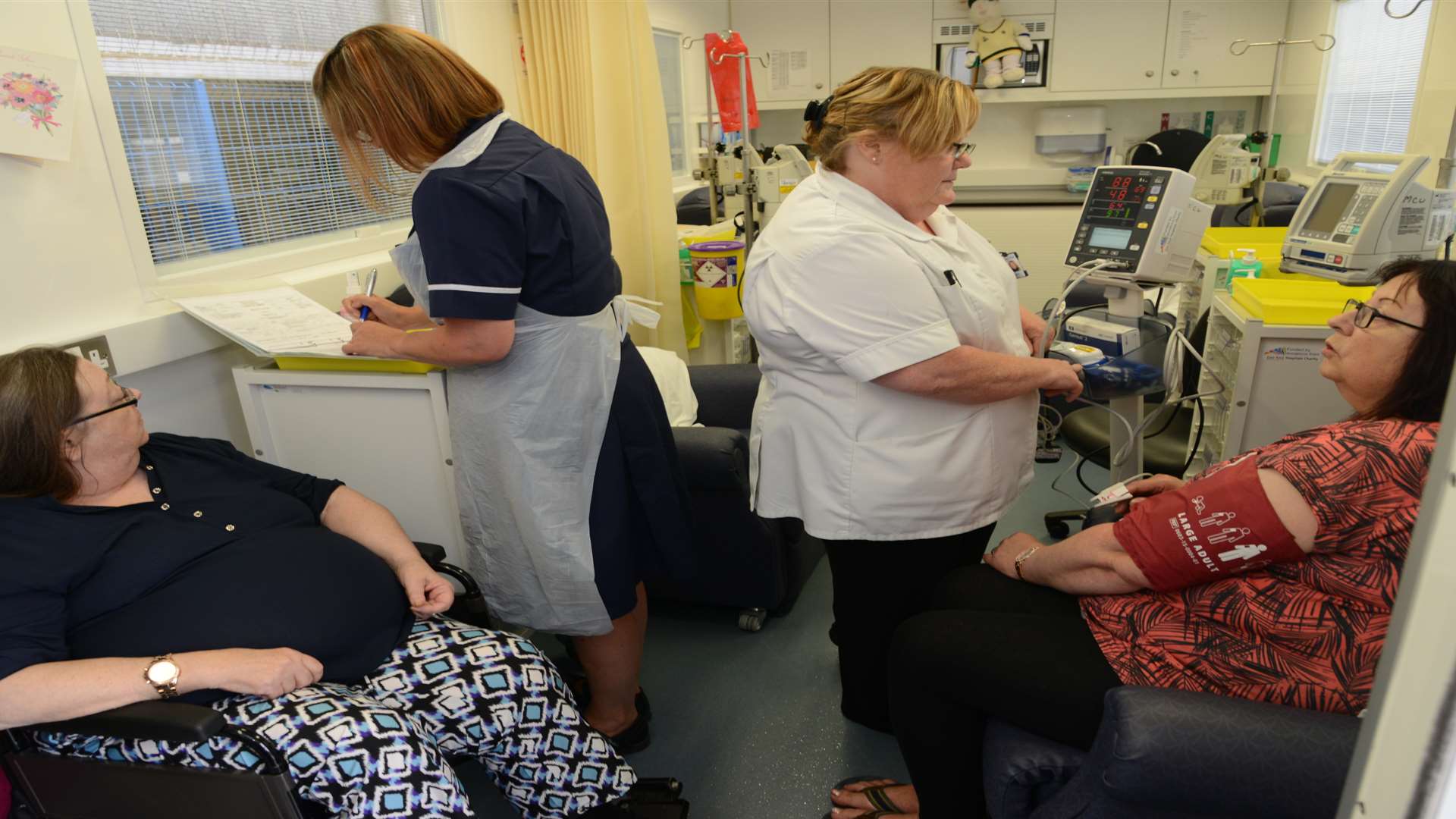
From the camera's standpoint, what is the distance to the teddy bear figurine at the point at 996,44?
506cm

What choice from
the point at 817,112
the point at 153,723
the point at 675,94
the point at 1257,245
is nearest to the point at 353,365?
the point at 153,723

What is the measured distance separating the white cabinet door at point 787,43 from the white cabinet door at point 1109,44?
138 cm

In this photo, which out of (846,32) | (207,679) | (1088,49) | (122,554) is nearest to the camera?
(207,679)

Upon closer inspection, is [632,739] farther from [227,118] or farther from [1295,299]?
[227,118]

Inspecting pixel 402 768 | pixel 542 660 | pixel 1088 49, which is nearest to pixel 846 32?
pixel 1088 49

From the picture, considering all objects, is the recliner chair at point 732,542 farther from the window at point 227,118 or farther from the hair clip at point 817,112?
the hair clip at point 817,112

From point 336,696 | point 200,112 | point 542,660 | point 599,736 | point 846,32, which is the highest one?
point 846,32

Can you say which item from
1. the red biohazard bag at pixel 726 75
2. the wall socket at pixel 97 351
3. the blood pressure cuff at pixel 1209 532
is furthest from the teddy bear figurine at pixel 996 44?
the wall socket at pixel 97 351

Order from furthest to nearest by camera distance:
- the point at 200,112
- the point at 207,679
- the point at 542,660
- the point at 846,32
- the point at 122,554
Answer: the point at 846,32 → the point at 200,112 → the point at 542,660 → the point at 122,554 → the point at 207,679

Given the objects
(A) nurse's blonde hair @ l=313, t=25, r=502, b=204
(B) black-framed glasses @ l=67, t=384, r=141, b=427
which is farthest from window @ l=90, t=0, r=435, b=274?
(B) black-framed glasses @ l=67, t=384, r=141, b=427

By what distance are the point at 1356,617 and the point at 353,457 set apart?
1.82 m

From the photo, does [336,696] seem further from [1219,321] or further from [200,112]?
[1219,321]

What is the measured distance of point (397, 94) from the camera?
56.9 inches

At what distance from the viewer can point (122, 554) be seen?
1.38 m
